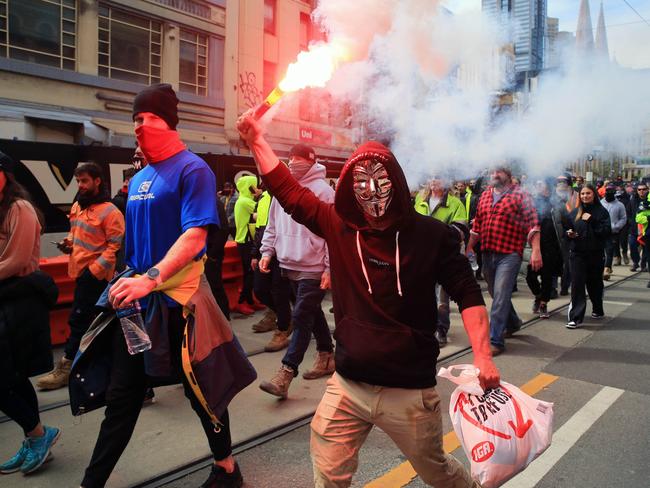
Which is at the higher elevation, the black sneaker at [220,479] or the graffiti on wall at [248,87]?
the graffiti on wall at [248,87]

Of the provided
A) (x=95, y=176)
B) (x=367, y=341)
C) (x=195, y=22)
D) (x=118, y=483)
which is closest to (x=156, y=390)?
(x=118, y=483)

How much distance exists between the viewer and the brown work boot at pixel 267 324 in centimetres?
671

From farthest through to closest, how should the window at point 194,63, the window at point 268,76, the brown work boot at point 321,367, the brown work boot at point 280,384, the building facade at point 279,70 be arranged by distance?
1. the window at point 268,76
2. the building facade at point 279,70
3. the window at point 194,63
4. the brown work boot at point 321,367
5. the brown work boot at point 280,384

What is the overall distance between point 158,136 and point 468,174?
5506mm

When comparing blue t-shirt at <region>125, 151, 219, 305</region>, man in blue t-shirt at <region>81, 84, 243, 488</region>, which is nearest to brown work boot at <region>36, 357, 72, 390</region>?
man in blue t-shirt at <region>81, 84, 243, 488</region>

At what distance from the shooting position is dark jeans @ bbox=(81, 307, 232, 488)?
2.48 meters

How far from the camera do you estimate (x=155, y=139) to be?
269cm

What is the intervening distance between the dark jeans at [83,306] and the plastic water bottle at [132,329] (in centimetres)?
224

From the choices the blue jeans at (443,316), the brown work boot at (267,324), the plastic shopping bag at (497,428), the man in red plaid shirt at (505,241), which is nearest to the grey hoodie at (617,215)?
the man in red plaid shirt at (505,241)

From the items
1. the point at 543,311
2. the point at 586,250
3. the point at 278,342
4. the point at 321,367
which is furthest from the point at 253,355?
the point at 586,250

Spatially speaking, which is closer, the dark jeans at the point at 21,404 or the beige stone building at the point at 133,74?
the dark jeans at the point at 21,404

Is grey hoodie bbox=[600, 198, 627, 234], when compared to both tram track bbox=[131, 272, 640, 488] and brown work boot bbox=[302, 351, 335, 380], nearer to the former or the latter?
brown work boot bbox=[302, 351, 335, 380]

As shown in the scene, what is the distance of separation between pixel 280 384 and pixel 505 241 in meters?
3.06

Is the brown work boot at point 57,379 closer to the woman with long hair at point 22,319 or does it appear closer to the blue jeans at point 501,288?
the woman with long hair at point 22,319
